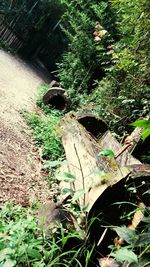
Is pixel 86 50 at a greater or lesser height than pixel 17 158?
greater

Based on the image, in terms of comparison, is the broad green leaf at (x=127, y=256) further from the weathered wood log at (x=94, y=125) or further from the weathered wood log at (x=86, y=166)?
the weathered wood log at (x=94, y=125)

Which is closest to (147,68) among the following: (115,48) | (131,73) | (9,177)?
(131,73)

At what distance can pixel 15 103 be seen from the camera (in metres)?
6.05

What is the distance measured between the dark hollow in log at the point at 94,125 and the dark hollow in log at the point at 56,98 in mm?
2419

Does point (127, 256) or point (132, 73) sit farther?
point (132, 73)

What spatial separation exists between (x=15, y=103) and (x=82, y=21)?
381cm

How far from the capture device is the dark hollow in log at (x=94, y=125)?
449cm

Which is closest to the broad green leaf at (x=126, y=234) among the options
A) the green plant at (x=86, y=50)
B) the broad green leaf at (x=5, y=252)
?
the broad green leaf at (x=5, y=252)

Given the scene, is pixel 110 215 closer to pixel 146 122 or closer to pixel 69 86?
pixel 146 122

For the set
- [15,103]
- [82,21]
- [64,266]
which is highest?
[82,21]

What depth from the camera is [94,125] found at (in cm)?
454

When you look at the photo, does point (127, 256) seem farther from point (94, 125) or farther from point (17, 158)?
point (94, 125)

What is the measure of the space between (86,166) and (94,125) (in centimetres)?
170

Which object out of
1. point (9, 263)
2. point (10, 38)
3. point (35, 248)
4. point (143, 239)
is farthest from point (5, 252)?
point (10, 38)
